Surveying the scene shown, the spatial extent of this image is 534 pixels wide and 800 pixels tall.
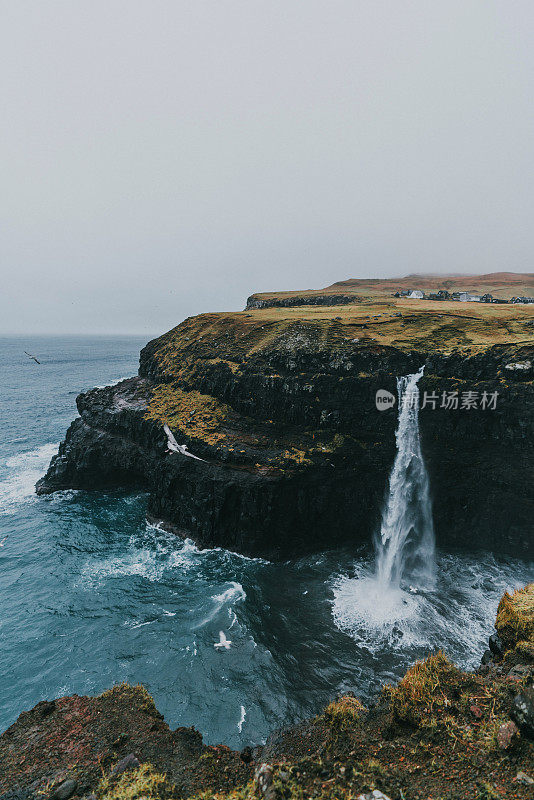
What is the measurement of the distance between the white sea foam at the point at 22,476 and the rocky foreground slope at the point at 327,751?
3638 cm

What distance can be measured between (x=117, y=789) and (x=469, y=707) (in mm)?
10295

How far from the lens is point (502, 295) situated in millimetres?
70375

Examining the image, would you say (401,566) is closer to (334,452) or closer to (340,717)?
(334,452)

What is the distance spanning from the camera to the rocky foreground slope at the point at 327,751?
8.30 metres

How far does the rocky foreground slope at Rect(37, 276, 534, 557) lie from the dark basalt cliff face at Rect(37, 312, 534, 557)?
0.11m

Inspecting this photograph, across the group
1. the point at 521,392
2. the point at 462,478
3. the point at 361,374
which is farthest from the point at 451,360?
the point at 462,478

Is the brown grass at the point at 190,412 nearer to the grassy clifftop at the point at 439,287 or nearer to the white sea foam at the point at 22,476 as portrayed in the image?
the white sea foam at the point at 22,476

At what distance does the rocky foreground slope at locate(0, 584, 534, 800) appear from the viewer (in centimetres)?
830

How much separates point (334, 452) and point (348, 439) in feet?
7.32

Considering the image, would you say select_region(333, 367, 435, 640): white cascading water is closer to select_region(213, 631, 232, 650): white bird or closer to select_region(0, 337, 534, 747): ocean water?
select_region(0, 337, 534, 747): ocean water

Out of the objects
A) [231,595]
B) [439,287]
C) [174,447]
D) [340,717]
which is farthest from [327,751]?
[439,287]

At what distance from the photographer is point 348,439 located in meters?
34.5

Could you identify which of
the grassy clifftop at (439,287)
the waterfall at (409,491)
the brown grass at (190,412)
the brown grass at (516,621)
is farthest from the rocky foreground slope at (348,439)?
the grassy clifftop at (439,287)

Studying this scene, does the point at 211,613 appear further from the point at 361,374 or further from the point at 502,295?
the point at 502,295
